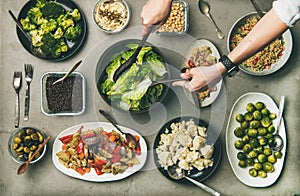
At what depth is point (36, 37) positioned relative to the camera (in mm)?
2010

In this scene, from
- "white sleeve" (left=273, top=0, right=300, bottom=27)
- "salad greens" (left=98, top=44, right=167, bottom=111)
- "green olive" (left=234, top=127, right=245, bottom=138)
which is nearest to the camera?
"white sleeve" (left=273, top=0, right=300, bottom=27)

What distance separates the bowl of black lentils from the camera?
6.62 ft

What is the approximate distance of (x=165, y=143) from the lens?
202cm

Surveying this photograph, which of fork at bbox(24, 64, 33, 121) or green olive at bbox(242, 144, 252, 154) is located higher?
fork at bbox(24, 64, 33, 121)

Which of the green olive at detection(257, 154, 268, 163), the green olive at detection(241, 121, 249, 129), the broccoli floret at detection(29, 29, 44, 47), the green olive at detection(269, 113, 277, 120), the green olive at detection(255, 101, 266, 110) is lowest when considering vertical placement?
the green olive at detection(257, 154, 268, 163)

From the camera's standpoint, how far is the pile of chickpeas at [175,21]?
2.02 m

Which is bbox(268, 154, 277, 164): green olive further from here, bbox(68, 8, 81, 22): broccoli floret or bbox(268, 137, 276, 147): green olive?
bbox(68, 8, 81, 22): broccoli floret

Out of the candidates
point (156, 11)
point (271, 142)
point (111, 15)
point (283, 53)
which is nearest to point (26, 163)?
point (111, 15)

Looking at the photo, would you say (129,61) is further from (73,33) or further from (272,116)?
(272,116)

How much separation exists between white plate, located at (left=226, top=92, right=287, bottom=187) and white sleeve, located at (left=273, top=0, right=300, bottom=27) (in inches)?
27.2

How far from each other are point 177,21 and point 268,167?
31.8 inches

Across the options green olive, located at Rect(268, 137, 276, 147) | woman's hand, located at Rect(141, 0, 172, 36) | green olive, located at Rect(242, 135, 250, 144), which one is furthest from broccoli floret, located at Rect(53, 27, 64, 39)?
green olive, located at Rect(268, 137, 276, 147)

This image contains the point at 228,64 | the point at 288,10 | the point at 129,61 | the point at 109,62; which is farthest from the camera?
the point at 109,62

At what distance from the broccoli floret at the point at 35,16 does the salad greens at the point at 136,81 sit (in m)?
0.39
